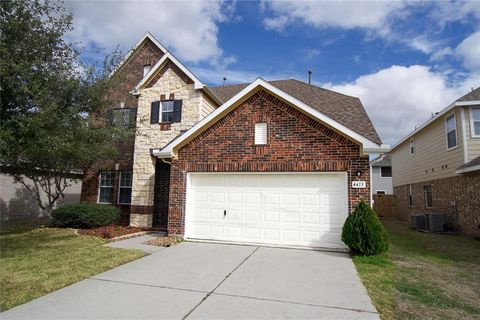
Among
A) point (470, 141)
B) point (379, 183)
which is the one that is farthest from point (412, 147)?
point (379, 183)

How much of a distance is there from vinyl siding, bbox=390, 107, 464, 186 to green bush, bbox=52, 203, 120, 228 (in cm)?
1576

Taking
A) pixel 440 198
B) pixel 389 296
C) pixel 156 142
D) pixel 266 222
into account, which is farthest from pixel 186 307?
pixel 440 198

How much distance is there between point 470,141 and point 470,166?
1796 mm

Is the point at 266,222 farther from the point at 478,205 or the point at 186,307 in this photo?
the point at 478,205

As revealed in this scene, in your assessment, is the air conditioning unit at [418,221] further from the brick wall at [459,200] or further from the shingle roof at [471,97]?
the shingle roof at [471,97]

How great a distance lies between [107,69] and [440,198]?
1628 centimetres

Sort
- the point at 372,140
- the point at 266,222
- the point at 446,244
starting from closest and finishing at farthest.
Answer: the point at 372,140
the point at 266,222
the point at 446,244

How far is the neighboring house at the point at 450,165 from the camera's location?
12.8m

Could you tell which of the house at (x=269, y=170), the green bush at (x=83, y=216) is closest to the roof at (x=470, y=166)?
the house at (x=269, y=170)

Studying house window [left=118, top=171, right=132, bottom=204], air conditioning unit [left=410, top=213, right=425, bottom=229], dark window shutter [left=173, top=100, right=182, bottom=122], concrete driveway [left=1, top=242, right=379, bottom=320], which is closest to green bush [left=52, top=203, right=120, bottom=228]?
house window [left=118, top=171, right=132, bottom=204]

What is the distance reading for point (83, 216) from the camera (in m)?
12.3

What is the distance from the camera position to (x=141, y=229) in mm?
12797

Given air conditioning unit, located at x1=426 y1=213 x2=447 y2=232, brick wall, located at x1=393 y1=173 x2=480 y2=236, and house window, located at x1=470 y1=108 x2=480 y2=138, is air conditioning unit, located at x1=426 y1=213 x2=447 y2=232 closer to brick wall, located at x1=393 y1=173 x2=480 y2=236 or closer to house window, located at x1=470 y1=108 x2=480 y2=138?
brick wall, located at x1=393 y1=173 x2=480 y2=236

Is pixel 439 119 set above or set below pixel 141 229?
above
